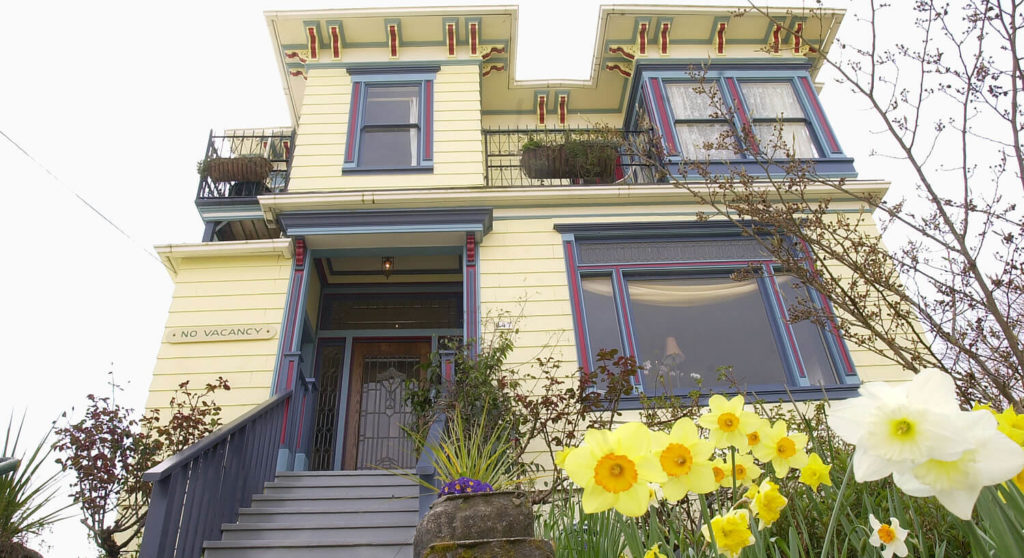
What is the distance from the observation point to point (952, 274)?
3.21m

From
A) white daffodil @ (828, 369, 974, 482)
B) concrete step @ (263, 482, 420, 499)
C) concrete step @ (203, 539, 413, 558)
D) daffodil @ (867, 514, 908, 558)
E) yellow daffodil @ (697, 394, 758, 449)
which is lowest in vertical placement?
daffodil @ (867, 514, 908, 558)

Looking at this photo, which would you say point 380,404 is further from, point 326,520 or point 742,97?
point 742,97

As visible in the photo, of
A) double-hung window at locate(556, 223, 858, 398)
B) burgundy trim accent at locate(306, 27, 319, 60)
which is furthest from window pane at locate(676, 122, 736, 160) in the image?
burgundy trim accent at locate(306, 27, 319, 60)

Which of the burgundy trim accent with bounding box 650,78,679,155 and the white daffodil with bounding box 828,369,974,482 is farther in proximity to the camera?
the burgundy trim accent with bounding box 650,78,679,155

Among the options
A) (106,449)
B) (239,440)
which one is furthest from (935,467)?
(106,449)

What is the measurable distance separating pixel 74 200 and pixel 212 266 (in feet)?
9.90

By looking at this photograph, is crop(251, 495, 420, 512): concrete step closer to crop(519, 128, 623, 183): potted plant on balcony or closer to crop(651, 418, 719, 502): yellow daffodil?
crop(651, 418, 719, 502): yellow daffodil

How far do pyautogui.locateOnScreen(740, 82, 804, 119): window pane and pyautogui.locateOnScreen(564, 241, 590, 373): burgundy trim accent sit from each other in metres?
4.01

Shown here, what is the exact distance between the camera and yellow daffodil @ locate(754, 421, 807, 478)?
4.93 ft

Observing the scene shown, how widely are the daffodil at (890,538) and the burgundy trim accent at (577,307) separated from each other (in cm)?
516

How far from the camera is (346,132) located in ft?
28.7

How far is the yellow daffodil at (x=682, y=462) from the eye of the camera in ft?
4.12

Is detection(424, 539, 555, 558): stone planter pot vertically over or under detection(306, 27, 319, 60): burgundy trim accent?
under

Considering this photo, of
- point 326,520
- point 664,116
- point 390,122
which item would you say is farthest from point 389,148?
point 326,520
